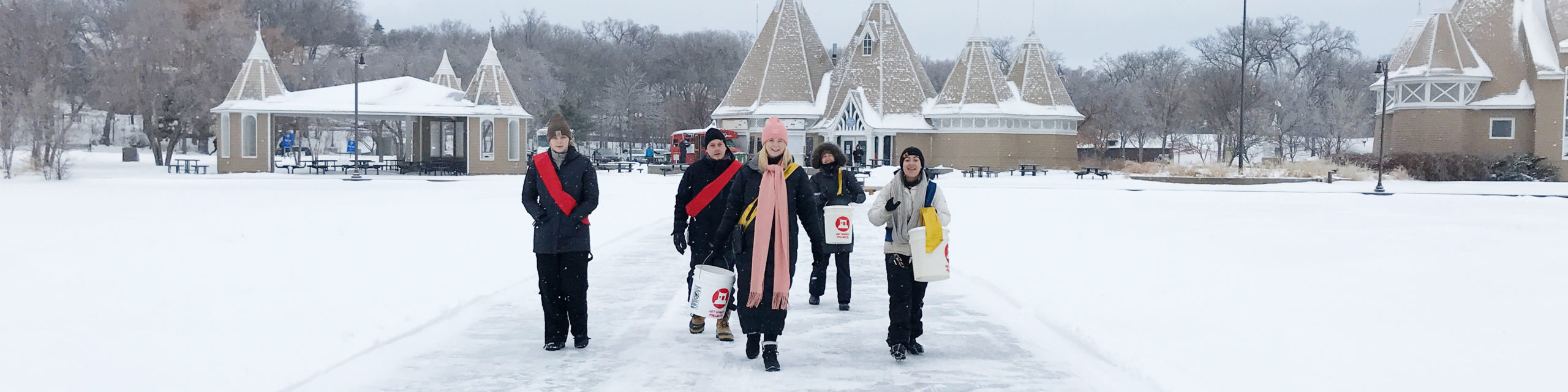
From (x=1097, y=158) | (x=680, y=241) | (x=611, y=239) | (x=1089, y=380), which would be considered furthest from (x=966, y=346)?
(x=1097, y=158)

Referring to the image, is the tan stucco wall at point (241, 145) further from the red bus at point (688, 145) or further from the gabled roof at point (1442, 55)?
the gabled roof at point (1442, 55)

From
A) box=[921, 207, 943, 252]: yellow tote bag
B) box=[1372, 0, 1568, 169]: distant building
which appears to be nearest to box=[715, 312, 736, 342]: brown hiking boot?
box=[921, 207, 943, 252]: yellow tote bag

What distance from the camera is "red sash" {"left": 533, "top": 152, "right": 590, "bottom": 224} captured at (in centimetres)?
698

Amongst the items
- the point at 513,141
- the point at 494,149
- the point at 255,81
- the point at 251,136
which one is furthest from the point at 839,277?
the point at 251,136

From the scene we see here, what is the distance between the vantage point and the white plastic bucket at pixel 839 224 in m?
8.16

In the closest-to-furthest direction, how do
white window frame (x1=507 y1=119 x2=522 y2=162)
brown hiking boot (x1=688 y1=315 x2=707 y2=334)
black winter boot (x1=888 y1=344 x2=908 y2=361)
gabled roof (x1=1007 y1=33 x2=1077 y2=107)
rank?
black winter boot (x1=888 y1=344 x2=908 y2=361) → brown hiking boot (x1=688 y1=315 x2=707 y2=334) → white window frame (x1=507 y1=119 x2=522 y2=162) → gabled roof (x1=1007 y1=33 x2=1077 y2=107)

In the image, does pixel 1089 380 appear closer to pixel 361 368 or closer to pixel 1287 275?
pixel 361 368

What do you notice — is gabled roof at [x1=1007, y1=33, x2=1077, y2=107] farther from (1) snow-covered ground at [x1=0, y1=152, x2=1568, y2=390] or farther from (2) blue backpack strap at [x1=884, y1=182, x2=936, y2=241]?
(2) blue backpack strap at [x1=884, y1=182, x2=936, y2=241]

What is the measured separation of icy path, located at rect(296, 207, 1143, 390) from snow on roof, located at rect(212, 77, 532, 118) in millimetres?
32085

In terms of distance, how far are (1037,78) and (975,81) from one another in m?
2.97

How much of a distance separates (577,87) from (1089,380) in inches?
3204

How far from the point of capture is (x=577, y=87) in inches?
3374

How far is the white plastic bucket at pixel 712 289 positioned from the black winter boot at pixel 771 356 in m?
0.71

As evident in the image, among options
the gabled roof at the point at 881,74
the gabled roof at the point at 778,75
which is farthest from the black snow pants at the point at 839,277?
the gabled roof at the point at 778,75
